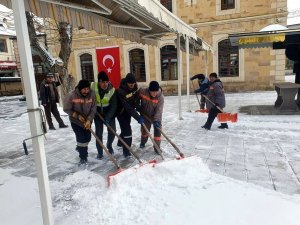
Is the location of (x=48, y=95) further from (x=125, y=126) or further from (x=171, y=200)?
(x=171, y=200)

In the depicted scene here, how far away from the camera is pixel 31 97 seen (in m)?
2.27

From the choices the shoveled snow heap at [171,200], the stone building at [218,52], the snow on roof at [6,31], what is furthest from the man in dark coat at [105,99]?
the snow on roof at [6,31]

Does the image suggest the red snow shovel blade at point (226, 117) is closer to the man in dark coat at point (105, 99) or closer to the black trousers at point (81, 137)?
the man in dark coat at point (105, 99)

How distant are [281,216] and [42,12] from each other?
13.1 feet

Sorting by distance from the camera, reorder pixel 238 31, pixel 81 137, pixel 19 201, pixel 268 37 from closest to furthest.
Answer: pixel 19 201, pixel 81 137, pixel 268 37, pixel 238 31

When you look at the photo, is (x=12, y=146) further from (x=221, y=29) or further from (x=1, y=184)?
(x=221, y=29)

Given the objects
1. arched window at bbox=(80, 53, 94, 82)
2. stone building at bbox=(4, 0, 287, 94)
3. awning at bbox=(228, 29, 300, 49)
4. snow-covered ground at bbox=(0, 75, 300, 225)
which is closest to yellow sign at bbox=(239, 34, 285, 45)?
awning at bbox=(228, 29, 300, 49)

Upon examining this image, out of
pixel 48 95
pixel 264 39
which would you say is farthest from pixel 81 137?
pixel 264 39

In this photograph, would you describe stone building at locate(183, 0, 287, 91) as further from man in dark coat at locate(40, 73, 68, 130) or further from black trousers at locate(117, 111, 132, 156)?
black trousers at locate(117, 111, 132, 156)

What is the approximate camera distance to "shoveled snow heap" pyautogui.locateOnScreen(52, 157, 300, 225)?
8.93 ft

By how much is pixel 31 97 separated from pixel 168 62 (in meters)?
15.3

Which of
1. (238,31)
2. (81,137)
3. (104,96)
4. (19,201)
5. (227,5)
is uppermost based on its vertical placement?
(227,5)

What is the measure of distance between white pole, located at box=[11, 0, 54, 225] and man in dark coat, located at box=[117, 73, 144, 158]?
91.6 inches

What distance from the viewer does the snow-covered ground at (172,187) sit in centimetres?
280
